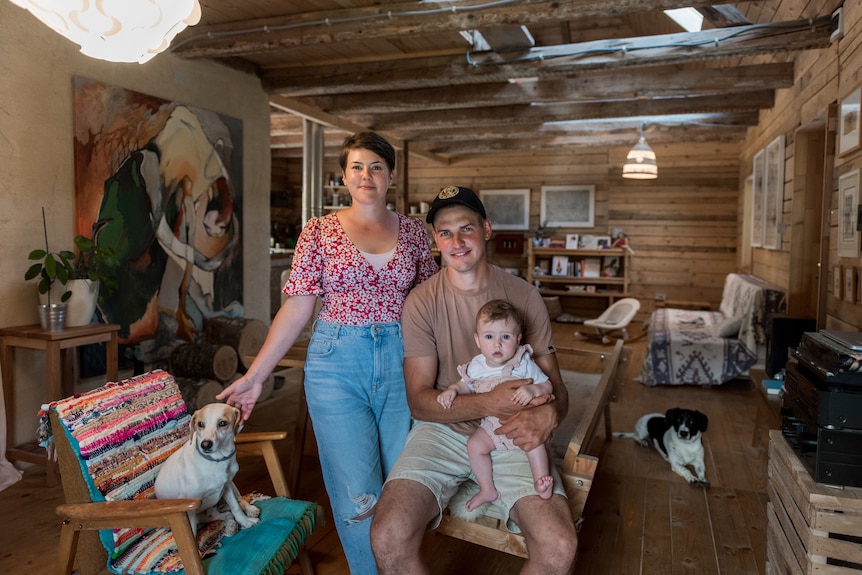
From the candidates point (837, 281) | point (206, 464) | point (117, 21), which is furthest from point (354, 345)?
point (837, 281)

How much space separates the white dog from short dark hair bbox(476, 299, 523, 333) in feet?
2.76

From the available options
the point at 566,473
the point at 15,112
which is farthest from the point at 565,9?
the point at 15,112

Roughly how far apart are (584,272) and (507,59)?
542 cm

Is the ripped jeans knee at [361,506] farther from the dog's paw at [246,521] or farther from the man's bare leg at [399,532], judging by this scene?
the dog's paw at [246,521]

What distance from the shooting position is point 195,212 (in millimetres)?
4504

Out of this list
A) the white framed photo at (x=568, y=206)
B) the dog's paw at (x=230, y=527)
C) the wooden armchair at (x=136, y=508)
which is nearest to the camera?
the wooden armchair at (x=136, y=508)

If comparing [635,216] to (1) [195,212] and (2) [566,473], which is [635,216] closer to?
(1) [195,212]

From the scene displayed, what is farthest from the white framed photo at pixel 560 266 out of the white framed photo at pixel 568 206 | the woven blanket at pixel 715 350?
the woven blanket at pixel 715 350

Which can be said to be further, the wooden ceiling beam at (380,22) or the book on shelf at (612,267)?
the book on shelf at (612,267)

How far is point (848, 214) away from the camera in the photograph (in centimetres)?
340

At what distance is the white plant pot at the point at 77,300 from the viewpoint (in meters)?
3.33

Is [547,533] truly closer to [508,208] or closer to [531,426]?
[531,426]

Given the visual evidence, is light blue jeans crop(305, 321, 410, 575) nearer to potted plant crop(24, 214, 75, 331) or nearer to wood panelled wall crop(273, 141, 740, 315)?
potted plant crop(24, 214, 75, 331)

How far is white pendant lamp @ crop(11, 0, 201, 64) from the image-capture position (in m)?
1.50
